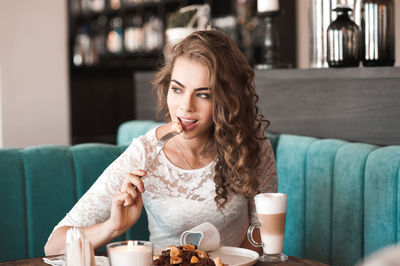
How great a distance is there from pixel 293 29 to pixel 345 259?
117 inches

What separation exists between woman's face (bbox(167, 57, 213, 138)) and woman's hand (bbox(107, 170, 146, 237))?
0.24 meters

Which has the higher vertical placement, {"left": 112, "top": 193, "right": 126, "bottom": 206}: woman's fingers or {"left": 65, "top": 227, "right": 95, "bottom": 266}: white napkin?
{"left": 112, "top": 193, "right": 126, "bottom": 206}: woman's fingers

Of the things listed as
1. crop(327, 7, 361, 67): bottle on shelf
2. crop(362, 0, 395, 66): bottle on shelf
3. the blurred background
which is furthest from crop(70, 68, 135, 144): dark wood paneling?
crop(362, 0, 395, 66): bottle on shelf

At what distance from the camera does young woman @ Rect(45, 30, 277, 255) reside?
1598mm

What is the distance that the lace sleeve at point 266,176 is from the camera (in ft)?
5.85

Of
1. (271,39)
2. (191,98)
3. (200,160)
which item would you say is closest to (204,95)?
(191,98)

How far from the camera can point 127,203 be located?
1.37 metres

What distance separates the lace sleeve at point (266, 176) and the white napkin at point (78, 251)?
0.72 m

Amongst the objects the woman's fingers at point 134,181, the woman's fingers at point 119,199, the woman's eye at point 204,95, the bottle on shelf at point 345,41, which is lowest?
the woman's fingers at point 119,199

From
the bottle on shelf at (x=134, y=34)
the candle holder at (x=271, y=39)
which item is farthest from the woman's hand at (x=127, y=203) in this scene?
the bottle on shelf at (x=134, y=34)

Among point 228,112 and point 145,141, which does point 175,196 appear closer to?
point 145,141

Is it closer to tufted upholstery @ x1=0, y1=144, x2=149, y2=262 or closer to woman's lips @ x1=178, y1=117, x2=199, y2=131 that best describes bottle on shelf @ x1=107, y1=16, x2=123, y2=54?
tufted upholstery @ x1=0, y1=144, x2=149, y2=262

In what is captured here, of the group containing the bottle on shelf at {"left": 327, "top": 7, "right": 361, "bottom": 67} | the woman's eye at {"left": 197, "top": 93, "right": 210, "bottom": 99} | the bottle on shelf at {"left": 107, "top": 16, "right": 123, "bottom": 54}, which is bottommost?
the woman's eye at {"left": 197, "top": 93, "right": 210, "bottom": 99}

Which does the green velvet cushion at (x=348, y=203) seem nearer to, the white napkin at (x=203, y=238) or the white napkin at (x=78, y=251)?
the white napkin at (x=203, y=238)
